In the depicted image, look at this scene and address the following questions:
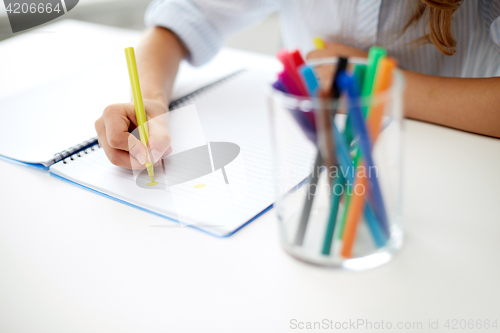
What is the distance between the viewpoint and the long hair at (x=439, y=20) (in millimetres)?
527

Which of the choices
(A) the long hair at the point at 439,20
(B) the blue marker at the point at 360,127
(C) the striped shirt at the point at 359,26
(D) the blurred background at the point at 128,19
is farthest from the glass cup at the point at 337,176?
(D) the blurred background at the point at 128,19

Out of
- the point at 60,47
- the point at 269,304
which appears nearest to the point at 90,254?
the point at 269,304

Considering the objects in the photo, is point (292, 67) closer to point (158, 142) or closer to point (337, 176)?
point (337, 176)

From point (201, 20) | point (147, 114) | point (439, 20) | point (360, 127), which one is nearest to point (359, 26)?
point (439, 20)

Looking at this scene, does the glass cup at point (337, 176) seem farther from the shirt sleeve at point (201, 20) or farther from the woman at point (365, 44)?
the shirt sleeve at point (201, 20)

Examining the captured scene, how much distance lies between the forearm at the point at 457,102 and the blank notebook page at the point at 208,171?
0.19 m

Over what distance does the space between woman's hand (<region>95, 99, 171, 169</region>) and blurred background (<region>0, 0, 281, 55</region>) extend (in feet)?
2.42

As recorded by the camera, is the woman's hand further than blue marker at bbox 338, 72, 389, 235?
Yes

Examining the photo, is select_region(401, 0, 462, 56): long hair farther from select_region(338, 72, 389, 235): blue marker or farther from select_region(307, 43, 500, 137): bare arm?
select_region(338, 72, 389, 235): blue marker

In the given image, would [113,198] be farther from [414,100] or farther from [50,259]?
[414,100]

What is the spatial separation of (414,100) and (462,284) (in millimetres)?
281

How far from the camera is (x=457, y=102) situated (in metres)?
0.52

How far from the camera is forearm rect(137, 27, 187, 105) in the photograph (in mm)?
608

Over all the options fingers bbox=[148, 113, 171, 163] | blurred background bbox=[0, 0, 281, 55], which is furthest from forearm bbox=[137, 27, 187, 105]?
blurred background bbox=[0, 0, 281, 55]
